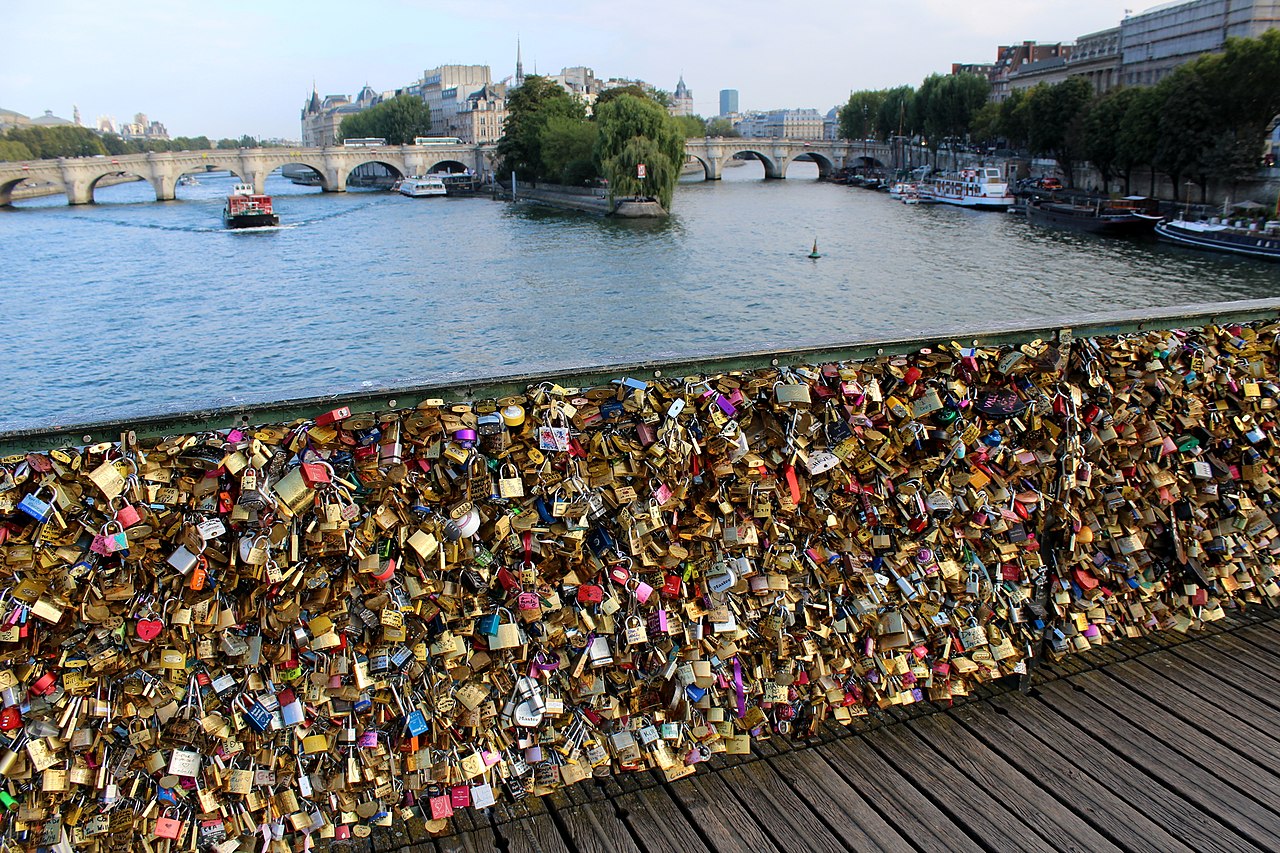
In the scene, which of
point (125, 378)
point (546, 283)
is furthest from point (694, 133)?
point (125, 378)

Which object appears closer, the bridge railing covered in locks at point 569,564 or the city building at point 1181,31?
the bridge railing covered in locks at point 569,564

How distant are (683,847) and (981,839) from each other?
2.40ft

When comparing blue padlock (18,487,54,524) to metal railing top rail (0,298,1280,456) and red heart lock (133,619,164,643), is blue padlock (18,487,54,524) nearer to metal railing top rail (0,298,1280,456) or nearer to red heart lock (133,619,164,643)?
metal railing top rail (0,298,1280,456)

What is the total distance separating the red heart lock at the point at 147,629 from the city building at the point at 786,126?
523 feet

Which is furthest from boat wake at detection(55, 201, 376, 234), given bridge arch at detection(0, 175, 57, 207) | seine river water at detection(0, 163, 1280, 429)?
bridge arch at detection(0, 175, 57, 207)

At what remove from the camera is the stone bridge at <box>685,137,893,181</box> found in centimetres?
7188

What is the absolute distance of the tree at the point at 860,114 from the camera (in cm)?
8331

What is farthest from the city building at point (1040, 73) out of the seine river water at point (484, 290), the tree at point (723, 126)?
the tree at point (723, 126)

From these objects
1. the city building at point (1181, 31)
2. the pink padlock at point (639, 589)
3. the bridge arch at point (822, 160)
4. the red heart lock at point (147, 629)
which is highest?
the city building at point (1181, 31)

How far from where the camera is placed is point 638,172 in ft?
139

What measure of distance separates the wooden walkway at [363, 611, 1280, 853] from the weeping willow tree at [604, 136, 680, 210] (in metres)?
40.9

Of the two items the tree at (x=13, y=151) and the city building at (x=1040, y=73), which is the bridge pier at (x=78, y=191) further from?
the city building at (x=1040, y=73)

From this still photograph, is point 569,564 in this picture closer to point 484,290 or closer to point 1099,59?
point 484,290

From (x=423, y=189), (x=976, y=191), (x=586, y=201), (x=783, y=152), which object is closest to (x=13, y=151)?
(x=423, y=189)
